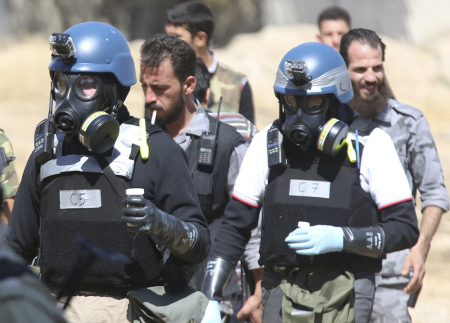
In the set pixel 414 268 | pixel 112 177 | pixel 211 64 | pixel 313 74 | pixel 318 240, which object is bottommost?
pixel 414 268

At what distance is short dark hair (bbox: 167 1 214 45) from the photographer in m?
5.79

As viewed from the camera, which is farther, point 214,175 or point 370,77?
point 370,77

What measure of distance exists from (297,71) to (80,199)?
3.95ft

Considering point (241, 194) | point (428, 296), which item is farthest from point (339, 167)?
point (428, 296)

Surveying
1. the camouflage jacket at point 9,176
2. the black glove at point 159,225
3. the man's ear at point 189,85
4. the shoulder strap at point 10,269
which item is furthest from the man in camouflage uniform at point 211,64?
the shoulder strap at point 10,269

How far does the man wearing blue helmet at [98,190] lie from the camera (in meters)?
3.03

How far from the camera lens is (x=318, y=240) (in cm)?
317

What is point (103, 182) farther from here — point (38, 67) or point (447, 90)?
point (447, 90)

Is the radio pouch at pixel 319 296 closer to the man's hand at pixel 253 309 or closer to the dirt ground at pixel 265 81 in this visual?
the man's hand at pixel 253 309

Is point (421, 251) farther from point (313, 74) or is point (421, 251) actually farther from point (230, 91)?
point (230, 91)

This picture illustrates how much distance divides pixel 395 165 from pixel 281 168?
551 mm

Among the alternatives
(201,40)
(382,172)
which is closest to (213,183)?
(382,172)

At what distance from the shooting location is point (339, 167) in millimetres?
3375

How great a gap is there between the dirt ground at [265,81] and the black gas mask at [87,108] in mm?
6879
